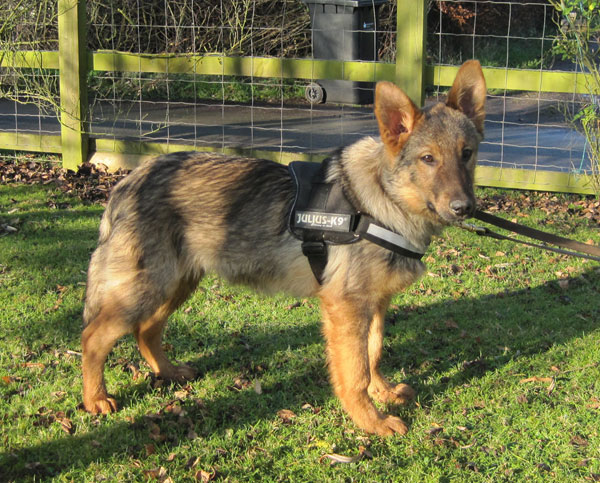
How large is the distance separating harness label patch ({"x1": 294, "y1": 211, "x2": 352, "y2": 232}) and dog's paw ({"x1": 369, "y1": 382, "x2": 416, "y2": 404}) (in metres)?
1.18

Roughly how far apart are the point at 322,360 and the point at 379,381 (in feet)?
2.01

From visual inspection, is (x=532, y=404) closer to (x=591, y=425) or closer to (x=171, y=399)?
(x=591, y=425)

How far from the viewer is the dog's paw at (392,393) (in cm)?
460

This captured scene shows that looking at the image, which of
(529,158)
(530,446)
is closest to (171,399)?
(530,446)

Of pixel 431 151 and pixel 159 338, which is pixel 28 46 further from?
pixel 431 151

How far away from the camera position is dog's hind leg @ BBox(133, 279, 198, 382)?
4.75 m

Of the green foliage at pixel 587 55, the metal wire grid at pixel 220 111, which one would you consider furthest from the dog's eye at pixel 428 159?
the metal wire grid at pixel 220 111

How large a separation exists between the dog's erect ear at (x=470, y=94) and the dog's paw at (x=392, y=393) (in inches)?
68.5

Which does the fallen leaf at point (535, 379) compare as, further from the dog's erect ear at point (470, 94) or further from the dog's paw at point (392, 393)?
the dog's erect ear at point (470, 94)

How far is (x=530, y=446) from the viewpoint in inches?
161

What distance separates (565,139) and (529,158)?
1.42 metres

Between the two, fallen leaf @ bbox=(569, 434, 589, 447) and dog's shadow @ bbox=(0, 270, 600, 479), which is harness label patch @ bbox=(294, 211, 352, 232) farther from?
fallen leaf @ bbox=(569, 434, 589, 447)

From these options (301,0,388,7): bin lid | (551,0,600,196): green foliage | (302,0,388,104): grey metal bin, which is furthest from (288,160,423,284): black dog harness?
(301,0,388,7): bin lid

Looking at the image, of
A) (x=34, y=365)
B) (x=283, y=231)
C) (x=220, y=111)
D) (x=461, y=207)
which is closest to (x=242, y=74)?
(x=283, y=231)
